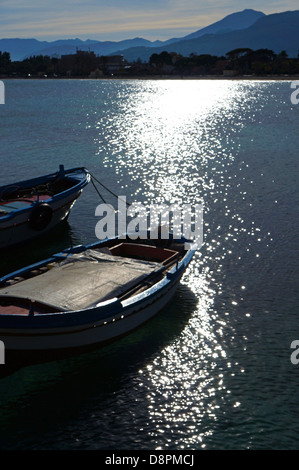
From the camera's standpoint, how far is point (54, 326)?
1463cm

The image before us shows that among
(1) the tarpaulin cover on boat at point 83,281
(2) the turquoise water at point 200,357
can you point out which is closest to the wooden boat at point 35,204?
(2) the turquoise water at point 200,357

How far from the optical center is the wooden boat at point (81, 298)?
14711 mm

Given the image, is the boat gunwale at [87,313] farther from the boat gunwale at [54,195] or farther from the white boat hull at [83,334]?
the boat gunwale at [54,195]

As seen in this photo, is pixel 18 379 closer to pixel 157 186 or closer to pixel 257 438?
pixel 257 438

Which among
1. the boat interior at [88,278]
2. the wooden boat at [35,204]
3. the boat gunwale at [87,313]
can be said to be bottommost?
the boat gunwale at [87,313]

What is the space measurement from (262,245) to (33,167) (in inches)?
1058

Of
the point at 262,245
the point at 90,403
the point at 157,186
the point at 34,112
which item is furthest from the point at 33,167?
the point at 34,112

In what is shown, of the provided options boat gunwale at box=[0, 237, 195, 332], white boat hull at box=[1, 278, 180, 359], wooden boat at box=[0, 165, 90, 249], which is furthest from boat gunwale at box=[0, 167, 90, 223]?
white boat hull at box=[1, 278, 180, 359]

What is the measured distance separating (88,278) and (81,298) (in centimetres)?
139

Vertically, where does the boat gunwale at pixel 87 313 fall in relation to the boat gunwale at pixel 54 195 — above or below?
below

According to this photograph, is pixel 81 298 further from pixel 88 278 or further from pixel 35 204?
pixel 35 204

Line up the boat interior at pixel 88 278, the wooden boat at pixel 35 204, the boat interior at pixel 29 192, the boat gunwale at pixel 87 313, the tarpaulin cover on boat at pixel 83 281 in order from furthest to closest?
the boat interior at pixel 29 192 < the wooden boat at pixel 35 204 < the tarpaulin cover on boat at pixel 83 281 < the boat interior at pixel 88 278 < the boat gunwale at pixel 87 313

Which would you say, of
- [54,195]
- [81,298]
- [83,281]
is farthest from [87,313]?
[54,195]

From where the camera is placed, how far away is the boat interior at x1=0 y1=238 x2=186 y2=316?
1572 centimetres
